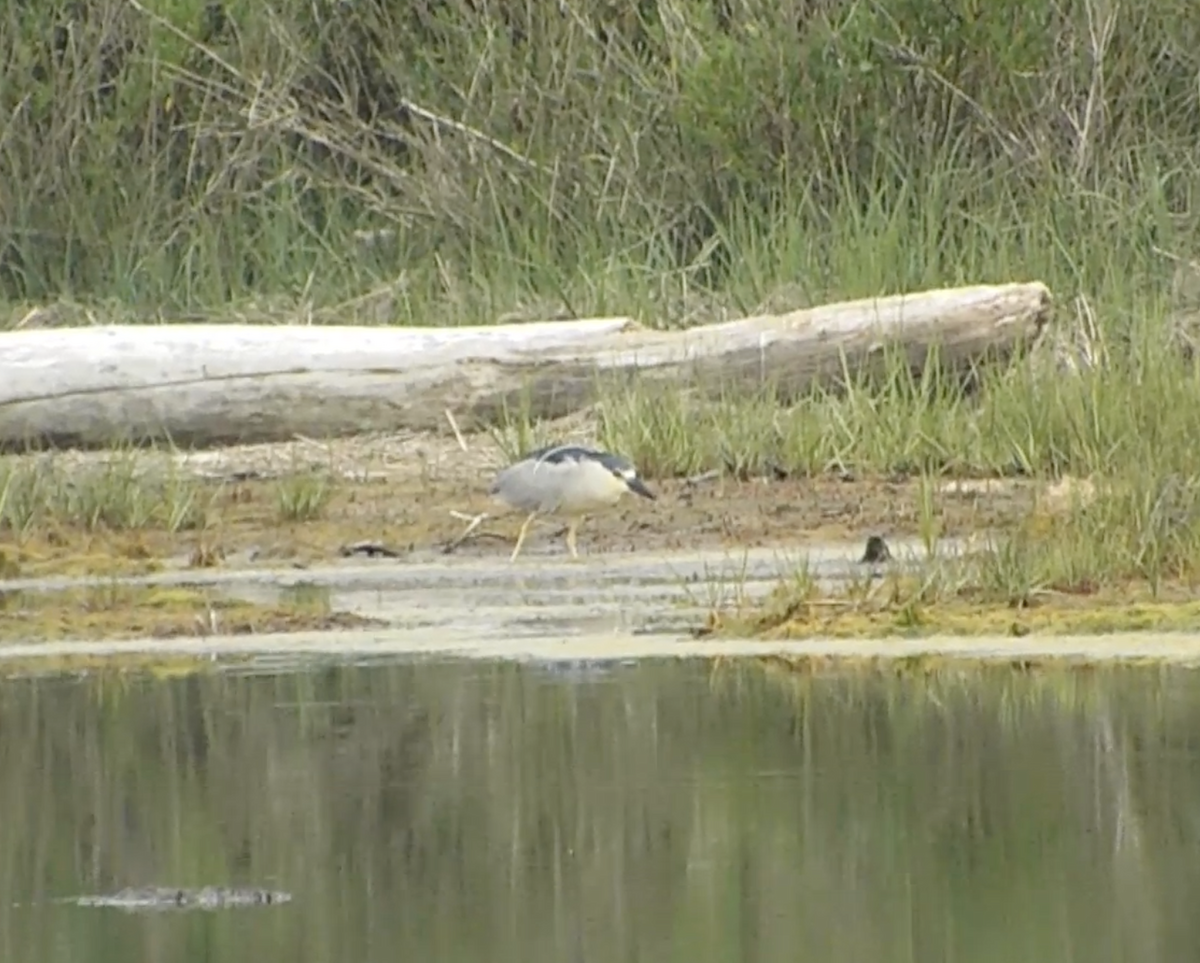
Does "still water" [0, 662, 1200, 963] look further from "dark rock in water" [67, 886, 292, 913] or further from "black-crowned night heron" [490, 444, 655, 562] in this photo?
"black-crowned night heron" [490, 444, 655, 562]

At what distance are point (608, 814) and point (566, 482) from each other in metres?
3.93

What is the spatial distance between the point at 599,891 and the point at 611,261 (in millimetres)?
8015

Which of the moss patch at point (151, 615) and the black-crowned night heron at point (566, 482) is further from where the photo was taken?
the black-crowned night heron at point (566, 482)

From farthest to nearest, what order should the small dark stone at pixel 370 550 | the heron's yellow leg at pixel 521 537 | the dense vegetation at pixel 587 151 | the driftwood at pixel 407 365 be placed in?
the dense vegetation at pixel 587 151 < the driftwood at pixel 407 365 < the small dark stone at pixel 370 550 < the heron's yellow leg at pixel 521 537

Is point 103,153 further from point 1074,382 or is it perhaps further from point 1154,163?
point 1074,382

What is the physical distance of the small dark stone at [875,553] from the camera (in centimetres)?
978

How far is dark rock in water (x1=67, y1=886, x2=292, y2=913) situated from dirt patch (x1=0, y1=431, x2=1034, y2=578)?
4.61 m

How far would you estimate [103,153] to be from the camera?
1546cm

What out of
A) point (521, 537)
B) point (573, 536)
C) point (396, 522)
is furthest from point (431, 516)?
point (521, 537)

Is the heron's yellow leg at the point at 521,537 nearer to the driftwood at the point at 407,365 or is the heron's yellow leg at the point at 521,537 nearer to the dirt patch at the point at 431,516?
the dirt patch at the point at 431,516

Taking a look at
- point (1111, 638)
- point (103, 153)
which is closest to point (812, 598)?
point (1111, 638)

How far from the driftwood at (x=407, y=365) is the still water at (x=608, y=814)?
3780mm

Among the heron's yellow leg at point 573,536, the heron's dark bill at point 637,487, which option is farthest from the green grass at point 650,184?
the heron's dark bill at point 637,487

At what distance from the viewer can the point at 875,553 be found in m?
9.81
